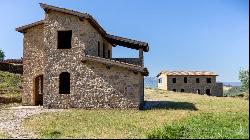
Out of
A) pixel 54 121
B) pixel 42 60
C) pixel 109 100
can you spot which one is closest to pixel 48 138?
pixel 54 121

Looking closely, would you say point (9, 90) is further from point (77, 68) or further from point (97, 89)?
point (97, 89)

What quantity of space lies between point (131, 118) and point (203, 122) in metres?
4.00

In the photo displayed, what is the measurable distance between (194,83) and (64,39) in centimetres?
4251

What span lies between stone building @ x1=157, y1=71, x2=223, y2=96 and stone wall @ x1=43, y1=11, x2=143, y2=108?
1590 inches

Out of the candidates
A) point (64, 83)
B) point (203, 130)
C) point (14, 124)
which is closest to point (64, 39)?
point (64, 83)

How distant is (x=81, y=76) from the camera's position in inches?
1000

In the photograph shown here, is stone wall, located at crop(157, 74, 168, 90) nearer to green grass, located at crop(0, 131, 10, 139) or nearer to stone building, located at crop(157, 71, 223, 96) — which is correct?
stone building, located at crop(157, 71, 223, 96)

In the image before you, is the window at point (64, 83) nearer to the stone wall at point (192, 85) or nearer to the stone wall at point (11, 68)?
the stone wall at point (11, 68)

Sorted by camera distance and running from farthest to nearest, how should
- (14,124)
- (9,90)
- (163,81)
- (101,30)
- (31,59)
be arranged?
1. (163,81)
2. (9,90)
3. (101,30)
4. (31,59)
5. (14,124)

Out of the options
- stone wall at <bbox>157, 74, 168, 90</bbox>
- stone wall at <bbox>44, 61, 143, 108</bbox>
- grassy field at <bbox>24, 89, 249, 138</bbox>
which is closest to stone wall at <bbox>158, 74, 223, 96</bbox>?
stone wall at <bbox>157, 74, 168, 90</bbox>

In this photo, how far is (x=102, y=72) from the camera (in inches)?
987

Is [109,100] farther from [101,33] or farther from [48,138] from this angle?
[48,138]

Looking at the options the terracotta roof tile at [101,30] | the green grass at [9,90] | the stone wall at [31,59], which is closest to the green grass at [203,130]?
the terracotta roof tile at [101,30]

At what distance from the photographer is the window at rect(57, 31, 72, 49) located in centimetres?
2623
